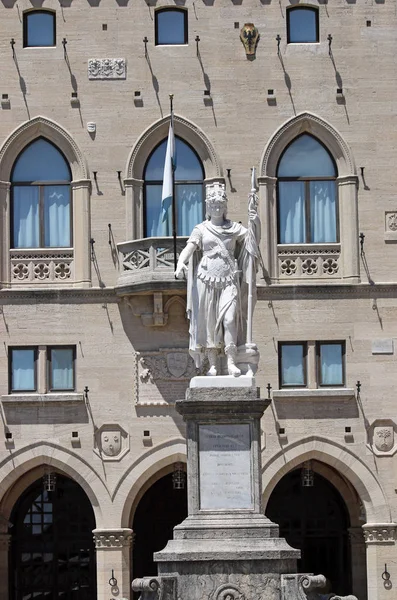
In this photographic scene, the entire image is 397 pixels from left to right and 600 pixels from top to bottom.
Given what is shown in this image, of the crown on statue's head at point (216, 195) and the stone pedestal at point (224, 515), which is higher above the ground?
the crown on statue's head at point (216, 195)

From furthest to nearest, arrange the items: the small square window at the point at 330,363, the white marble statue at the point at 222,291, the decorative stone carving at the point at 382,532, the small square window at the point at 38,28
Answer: the small square window at the point at 38,28
the small square window at the point at 330,363
the decorative stone carving at the point at 382,532
the white marble statue at the point at 222,291

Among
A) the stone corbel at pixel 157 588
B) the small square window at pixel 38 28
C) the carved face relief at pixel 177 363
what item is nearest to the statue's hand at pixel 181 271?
the stone corbel at pixel 157 588

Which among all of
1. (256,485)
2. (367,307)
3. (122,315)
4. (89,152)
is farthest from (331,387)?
(256,485)

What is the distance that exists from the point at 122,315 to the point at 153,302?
92cm

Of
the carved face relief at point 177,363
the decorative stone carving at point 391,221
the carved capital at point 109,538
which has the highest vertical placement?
the decorative stone carving at point 391,221

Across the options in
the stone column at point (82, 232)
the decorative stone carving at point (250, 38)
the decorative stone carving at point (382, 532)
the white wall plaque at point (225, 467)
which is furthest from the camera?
the decorative stone carving at point (250, 38)

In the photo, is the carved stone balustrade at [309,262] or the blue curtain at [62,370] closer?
the blue curtain at [62,370]

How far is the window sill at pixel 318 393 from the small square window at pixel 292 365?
0.40m

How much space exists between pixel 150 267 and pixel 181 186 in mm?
2599

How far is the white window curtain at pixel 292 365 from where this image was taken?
43531mm

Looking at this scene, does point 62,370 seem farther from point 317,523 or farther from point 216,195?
point 216,195

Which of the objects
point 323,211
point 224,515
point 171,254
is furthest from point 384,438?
point 224,515

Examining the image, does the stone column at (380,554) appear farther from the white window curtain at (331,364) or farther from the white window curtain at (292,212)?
the white window curtain at (292,212)

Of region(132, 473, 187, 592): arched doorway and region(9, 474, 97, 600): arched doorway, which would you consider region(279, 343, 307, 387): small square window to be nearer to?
region(132, 473, 187, 592): arched doorway
